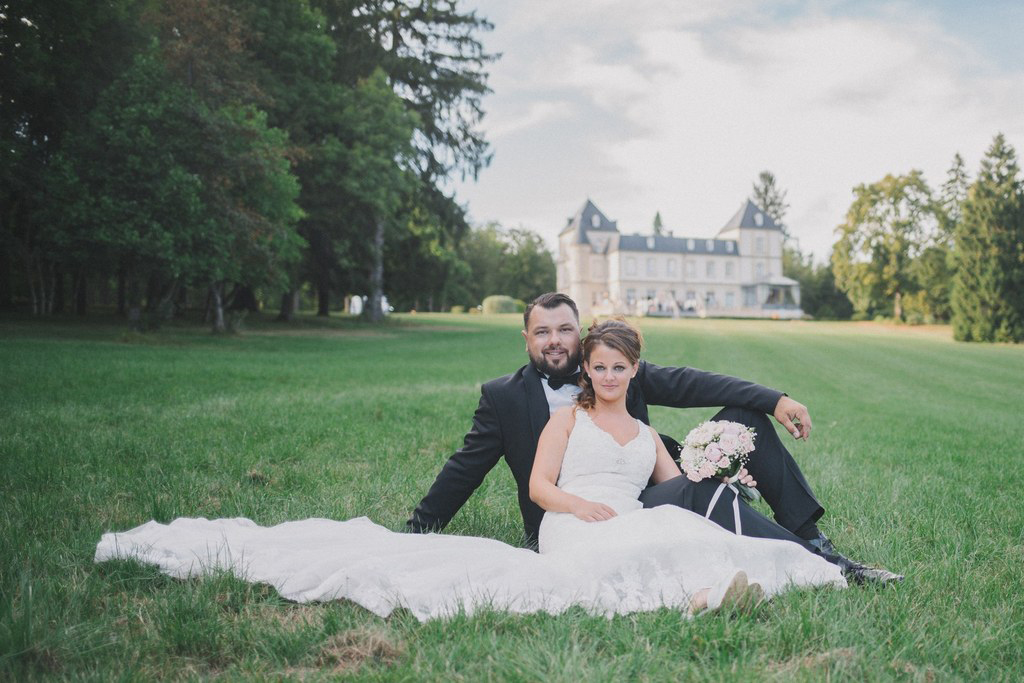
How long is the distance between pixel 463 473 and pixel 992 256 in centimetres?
4272

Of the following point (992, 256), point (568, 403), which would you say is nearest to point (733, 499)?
point (568, 403)

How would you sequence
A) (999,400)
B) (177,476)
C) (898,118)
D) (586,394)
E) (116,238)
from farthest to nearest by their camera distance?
(898,118), (116,238), (999,400), (177,476), (586,394)

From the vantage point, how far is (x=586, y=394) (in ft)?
13.5

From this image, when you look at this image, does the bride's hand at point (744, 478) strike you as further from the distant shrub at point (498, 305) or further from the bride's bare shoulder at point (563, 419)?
the distant shrub at point (498, 305)

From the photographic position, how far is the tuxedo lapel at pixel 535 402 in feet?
14.4

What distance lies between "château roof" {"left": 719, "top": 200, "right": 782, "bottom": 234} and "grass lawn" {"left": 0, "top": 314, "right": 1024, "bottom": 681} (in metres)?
72.1

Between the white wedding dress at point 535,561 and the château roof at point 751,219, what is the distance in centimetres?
Result: 8303

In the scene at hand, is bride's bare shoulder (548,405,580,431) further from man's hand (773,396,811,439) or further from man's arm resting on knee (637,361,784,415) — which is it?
man's hand (773,396,811,439)

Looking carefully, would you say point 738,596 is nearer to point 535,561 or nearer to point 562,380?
point 535,561

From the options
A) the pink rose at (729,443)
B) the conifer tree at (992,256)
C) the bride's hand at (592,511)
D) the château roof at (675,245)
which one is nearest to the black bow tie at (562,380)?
the bride's hand at (592,511)

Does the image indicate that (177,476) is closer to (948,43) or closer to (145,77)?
(948,43)

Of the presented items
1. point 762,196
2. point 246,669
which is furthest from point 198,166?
point 762,196

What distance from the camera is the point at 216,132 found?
20.6 meters

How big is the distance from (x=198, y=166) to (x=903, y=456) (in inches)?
787
